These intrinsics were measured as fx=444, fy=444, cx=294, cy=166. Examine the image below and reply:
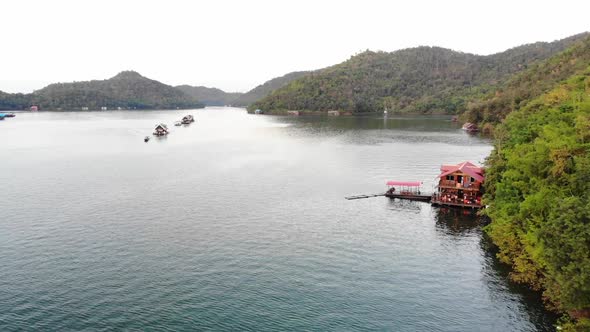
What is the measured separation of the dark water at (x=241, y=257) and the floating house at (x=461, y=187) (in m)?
3.42

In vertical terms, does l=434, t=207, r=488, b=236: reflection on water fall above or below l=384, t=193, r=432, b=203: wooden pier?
below

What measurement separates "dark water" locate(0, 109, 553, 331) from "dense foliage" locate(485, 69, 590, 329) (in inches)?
151

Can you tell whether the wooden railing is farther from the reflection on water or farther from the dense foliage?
the dense foliage

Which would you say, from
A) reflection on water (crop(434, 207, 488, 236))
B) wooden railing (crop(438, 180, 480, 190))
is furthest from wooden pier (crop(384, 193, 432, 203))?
reflection on water (crop(434, 207, 488, 236))

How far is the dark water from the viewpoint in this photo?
152 feet

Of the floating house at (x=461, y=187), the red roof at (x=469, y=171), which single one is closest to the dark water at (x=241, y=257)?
the floating house at (x=461, y=187)

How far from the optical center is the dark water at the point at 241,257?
152ft

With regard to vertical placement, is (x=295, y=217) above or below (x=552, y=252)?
below

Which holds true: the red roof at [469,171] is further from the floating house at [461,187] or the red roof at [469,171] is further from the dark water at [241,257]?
the dark water at [241,257]

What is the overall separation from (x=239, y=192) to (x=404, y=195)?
1384 inches

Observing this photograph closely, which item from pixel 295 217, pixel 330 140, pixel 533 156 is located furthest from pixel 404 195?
pixel 330 140

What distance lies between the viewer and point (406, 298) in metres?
49.7

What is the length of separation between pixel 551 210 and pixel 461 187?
38621mm

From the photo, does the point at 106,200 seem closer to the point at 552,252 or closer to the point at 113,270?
the point at 113,270
